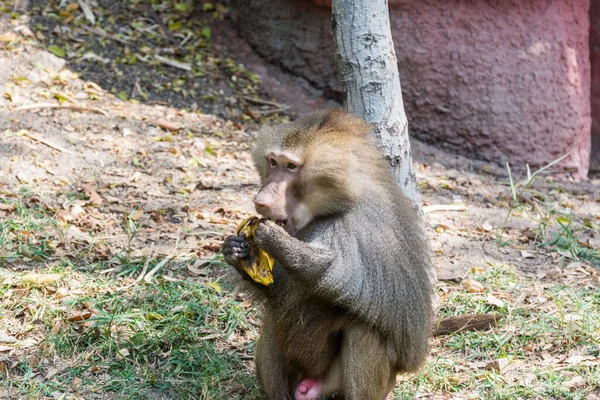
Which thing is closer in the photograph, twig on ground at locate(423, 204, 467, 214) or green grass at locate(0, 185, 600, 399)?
green grass at locate(0, 185, 600, 399)

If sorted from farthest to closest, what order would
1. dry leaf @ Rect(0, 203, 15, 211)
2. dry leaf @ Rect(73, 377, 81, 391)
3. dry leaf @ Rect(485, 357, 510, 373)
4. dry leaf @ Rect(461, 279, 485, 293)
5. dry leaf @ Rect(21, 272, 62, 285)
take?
dry leaf @ Rect(0, 203, 15, 211) < dry leaf @ Rect(461, 279, 485, 293) < dry leaf @ Rect(21, 272, 62, 285) < dry leaf @ Rect(485, 357, 510, 373) < dry leaf @ Rect(73, 377, 81, 391)

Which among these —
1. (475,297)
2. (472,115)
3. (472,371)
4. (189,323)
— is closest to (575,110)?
(472,115)

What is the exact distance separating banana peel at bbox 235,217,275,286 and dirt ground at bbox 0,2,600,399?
52.7 inches

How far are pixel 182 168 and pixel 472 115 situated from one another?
3362mm

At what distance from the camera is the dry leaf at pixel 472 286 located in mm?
5219

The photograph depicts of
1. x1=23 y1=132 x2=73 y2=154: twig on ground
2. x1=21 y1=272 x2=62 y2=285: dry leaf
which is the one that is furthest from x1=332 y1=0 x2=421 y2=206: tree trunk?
x1=23 y1=132 x2=73 y2=154: twig on ground

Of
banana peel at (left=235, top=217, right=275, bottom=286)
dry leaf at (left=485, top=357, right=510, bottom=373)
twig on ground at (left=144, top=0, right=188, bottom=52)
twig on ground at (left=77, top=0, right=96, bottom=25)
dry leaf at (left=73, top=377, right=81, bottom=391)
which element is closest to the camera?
banana peel at (left=235, top=217, right=275, bottom=286)

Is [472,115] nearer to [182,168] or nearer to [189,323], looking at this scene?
[182,168]

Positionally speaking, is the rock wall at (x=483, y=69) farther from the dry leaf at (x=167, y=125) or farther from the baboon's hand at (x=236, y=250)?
the baboon's hand at (x=236, y=250)

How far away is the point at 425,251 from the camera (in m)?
4.05

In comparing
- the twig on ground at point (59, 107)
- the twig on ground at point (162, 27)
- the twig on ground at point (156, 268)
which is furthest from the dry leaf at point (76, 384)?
the twig on ground at point (162, 27)

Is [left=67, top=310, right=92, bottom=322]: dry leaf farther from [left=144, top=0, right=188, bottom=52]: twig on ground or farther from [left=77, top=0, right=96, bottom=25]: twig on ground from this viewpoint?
[left=77, top=0, right=96, bottom=25]: twig on ground

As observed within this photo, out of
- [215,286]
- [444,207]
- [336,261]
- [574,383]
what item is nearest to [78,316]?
[215,286]

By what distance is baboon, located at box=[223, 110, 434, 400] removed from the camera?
11.7 ft
